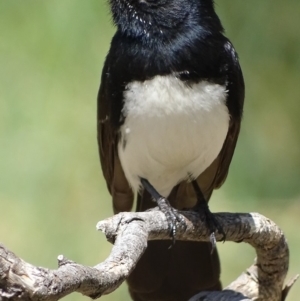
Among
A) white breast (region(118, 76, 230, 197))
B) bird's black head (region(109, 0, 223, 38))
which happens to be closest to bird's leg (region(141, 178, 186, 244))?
white breast (region(118, 76, 230, 197))

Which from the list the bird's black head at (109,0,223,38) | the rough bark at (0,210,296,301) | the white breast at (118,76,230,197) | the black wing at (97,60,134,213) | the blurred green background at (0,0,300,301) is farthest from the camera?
the blurred green background at (0,0,300,301)

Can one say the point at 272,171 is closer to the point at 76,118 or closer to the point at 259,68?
the point at 259,68

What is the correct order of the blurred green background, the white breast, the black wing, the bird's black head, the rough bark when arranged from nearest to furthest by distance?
the rough bark → the white breast → the bird's black head → the black wing → the blurred green background

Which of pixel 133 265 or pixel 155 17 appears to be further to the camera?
pixel 155 17

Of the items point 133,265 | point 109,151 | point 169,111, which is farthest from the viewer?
point 109,151

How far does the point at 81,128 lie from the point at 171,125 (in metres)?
1.62

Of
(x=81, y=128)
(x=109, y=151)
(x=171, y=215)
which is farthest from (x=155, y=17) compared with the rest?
(x=81, y=128)

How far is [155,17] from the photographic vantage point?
2787 mm

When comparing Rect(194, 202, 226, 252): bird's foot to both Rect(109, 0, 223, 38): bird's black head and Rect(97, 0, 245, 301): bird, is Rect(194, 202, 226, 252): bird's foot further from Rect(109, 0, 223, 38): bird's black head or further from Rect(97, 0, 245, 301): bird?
Rect(109, 0, 223, 38): bird's black head

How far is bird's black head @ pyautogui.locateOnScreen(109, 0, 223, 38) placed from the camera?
278 cm

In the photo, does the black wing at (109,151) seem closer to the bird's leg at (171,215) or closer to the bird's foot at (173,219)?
the bird's leg at (171,215)

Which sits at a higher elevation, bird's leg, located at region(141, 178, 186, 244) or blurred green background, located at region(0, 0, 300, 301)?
blurred green background, located at region(0, 0, 300, 301)

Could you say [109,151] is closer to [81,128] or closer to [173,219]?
[173,219]

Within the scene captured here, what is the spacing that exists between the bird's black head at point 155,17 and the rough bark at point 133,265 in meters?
0.71
